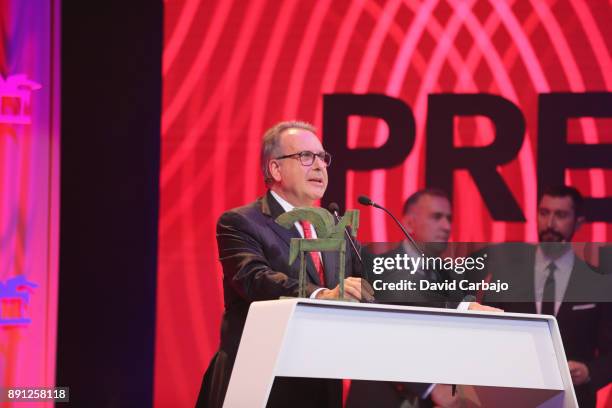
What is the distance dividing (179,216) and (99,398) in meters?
1.13

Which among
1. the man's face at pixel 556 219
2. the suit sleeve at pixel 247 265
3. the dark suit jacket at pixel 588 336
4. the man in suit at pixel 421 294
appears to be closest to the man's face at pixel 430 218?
the man in suit at pixel 421 294

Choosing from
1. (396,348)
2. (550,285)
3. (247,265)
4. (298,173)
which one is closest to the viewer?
(396,348)

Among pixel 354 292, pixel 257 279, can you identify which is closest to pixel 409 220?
pixel 257 279

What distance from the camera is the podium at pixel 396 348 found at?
7.86 feet

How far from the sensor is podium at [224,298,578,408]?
239 centimetres

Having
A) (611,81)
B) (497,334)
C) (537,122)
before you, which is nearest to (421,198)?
(537,122)

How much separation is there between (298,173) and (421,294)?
0.90m

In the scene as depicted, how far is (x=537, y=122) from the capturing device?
5383mm

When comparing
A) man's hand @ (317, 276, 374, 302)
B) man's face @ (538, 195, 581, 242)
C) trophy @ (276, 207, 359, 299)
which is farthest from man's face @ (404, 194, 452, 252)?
trophy @ (276, 207, 359, 299)

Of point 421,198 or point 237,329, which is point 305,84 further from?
point 237,329

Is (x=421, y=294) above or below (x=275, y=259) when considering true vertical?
below

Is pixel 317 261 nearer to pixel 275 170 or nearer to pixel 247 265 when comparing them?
pixel 247 265

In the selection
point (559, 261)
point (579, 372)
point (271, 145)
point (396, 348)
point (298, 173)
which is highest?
point (271, 145)

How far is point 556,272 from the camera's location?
10.7ft
